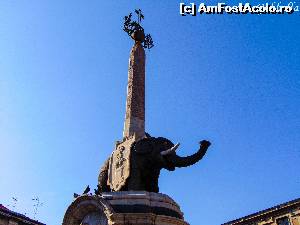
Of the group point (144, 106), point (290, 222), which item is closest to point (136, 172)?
point (144, 106)

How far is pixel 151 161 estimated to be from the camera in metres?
15.9

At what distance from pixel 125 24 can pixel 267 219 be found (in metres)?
25.3

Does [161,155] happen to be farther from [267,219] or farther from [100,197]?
[267,219]

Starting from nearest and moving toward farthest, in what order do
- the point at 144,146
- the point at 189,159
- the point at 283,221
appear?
1. the point at 189,159
2. the point at 144,146
3. the point at 283,221

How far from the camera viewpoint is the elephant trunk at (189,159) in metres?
15.7

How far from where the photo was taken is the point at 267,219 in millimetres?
37656

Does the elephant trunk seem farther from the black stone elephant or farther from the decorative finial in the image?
the decorative finial

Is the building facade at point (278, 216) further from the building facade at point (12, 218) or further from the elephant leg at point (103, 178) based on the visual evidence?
the elephant leg at point (103, 178)

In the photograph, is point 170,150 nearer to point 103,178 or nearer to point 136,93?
point 103,178

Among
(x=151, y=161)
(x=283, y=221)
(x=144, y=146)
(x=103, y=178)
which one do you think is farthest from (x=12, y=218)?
(x=283, y=221)

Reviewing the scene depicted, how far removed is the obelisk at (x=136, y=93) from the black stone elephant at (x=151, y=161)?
1.10m

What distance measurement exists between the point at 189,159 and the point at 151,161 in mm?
1546

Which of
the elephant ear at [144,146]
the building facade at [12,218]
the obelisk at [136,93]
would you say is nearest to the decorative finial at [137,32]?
the obelisk at [136,93]

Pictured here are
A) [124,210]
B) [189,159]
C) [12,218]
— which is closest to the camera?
[124,210]
